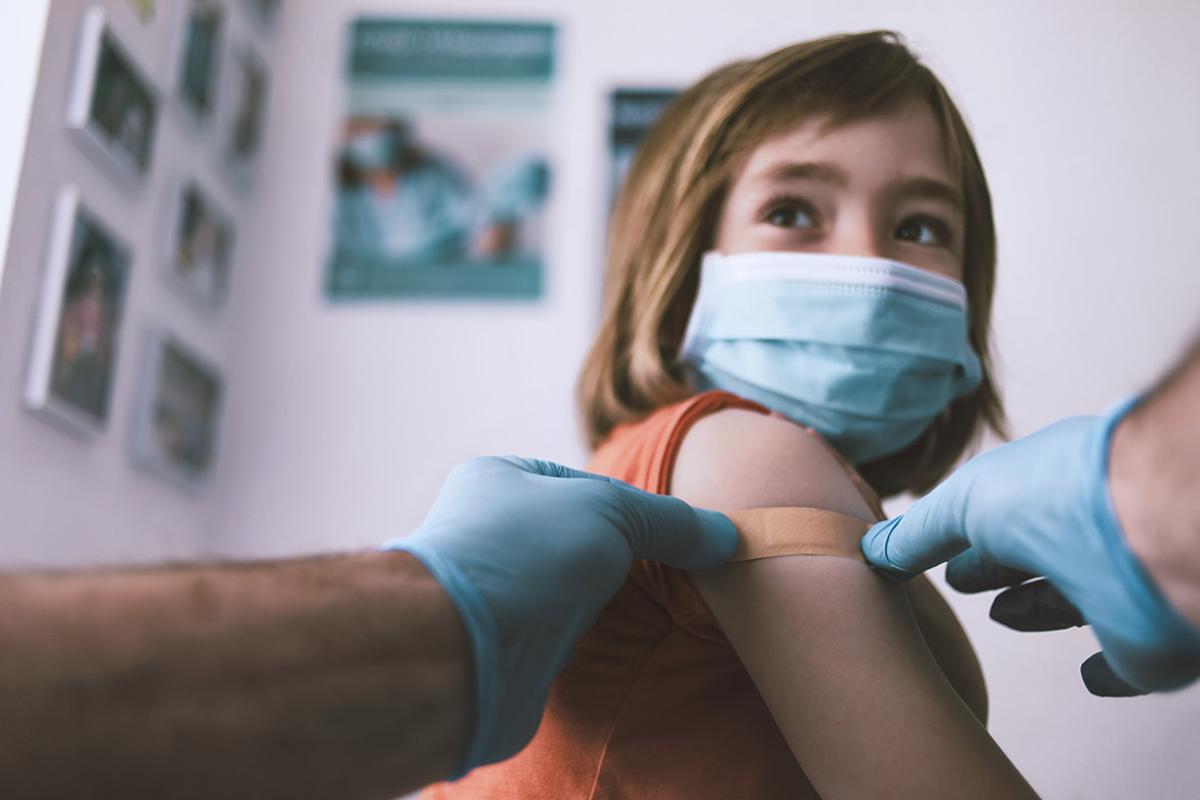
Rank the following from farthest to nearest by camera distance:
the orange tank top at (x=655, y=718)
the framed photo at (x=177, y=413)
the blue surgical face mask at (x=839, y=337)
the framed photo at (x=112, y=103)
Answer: the framed photo at (x=177, y=413)
the framed photo at (x=112, y=103)
the blue surgical face mask at (x=839, y=337)
the orange tank top at (x=655, y=718)

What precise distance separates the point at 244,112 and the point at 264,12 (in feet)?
0.87

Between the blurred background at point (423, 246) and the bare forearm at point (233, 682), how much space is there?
1.15 m

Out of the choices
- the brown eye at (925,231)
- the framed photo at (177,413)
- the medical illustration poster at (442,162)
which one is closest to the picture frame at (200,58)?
the medical illustration poster at (442,162)

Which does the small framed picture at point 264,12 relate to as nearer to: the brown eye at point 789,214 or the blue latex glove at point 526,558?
the brown eye at point 789,214

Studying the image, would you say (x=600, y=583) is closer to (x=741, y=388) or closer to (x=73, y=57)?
(x=741, y=388)

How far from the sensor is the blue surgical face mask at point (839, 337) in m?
0.79

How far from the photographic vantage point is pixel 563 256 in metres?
2.00

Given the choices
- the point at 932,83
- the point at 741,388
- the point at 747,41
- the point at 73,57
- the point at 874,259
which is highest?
the point at 747,41

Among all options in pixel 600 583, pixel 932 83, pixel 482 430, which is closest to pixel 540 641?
pixel 600 583

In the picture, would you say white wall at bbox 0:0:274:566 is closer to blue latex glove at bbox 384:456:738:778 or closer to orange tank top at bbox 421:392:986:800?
orange tank top at bbox 421:392:986:800

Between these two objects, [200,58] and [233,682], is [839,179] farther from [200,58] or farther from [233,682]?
[200,58]

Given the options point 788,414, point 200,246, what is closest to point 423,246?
point 200,246

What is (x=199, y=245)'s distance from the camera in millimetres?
1823

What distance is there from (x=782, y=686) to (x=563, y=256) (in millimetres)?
1504
